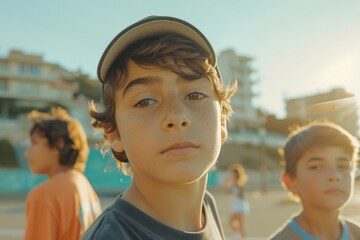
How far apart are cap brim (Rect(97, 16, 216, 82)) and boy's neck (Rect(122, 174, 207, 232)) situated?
0.47 m

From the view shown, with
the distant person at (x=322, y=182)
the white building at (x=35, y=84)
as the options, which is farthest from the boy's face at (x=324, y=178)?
the white building at (x=35, y=84)

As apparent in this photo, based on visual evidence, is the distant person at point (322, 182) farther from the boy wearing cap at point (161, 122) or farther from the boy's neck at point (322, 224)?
the boy wearing cap at point (161, 122)

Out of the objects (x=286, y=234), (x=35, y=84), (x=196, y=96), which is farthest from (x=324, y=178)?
(x=35, y=84)

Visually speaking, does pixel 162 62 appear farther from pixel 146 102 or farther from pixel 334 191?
pixel 334 191

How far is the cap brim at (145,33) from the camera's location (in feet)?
5.11

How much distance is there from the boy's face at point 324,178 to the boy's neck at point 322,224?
5cm

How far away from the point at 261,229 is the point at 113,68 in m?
10.7

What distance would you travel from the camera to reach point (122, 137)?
1.55 meters

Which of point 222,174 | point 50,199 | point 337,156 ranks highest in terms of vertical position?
point 337,156

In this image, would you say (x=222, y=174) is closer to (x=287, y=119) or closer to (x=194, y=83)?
(x=287, y=119)

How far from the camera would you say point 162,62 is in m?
1.52

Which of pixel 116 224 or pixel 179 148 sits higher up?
pixel 179 148

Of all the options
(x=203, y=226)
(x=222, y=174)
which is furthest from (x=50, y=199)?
(x=222, y=174)

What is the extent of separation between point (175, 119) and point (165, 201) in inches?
13.4
